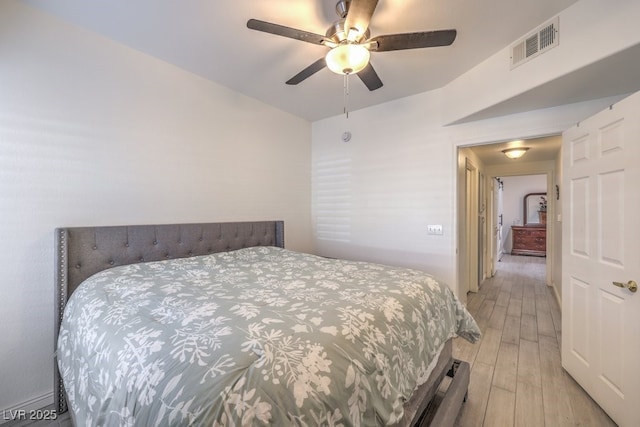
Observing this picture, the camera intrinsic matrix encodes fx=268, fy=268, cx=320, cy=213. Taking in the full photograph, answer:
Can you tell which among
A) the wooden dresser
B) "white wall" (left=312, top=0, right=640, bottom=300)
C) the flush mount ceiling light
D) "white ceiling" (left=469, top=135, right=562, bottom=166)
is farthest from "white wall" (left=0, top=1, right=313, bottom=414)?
the wooden dresser

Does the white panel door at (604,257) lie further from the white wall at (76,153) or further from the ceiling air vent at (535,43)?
the white wall at (76,153)

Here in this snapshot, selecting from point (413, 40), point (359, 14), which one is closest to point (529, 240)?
point (413, 40)

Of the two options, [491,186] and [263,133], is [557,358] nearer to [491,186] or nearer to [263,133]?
[263,133]

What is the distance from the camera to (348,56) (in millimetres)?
1592

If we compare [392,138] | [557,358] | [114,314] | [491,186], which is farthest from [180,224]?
[491,186]

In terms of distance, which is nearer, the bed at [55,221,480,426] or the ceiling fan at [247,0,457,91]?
the bed at [55,221,480,426]

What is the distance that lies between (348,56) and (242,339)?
1.58m

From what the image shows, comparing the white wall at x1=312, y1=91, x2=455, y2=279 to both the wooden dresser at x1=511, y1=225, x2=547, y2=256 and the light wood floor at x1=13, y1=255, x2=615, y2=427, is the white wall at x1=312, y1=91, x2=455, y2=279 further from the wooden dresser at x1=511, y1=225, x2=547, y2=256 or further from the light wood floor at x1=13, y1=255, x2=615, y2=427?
the wooden dresser at x1=511, y1=225, x2=547, y2=256

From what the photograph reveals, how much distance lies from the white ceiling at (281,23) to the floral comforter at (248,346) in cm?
176

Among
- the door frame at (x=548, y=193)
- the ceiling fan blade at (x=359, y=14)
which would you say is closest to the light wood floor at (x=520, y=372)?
the door frame at (x=548, y=193)

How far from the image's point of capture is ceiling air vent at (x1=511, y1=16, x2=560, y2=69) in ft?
5.86

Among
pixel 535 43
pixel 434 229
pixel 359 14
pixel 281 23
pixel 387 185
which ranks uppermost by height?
pixel 281 23

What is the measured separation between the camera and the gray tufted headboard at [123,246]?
1.79 m

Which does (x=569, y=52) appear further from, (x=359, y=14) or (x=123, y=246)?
(x=123, y=246)
